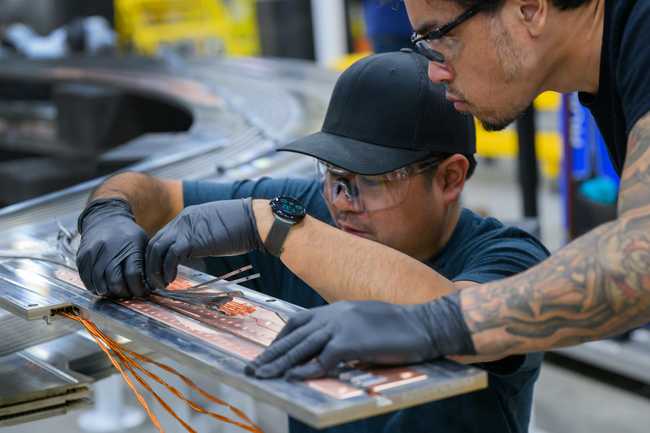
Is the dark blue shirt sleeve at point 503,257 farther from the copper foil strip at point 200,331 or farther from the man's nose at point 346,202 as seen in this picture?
the copper foil strip at point 200,331

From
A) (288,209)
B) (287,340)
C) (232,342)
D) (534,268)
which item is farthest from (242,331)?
(534,268)

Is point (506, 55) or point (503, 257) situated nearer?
point (506, 55)

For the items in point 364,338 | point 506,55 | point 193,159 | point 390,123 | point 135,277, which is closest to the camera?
point 364,338

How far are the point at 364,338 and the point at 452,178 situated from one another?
0.63 m

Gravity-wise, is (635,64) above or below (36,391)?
above

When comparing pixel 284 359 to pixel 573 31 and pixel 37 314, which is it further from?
pixel 573 31

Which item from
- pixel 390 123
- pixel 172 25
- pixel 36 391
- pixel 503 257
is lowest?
pixel 172 25

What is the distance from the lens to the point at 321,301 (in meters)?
1.68

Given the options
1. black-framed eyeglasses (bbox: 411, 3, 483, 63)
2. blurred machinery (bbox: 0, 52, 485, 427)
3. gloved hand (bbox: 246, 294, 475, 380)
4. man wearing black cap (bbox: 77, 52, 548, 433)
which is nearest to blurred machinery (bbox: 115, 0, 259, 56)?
blurred machinery (bbox: 0, 52, 485, 427)

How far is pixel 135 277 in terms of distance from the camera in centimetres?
139

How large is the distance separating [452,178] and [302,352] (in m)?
0.65

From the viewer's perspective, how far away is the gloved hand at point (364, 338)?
104 centimetres

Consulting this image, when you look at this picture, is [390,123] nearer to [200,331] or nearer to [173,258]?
[173,258]

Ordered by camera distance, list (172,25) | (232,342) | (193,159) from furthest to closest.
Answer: (172,25), (193,159), (232,342)
